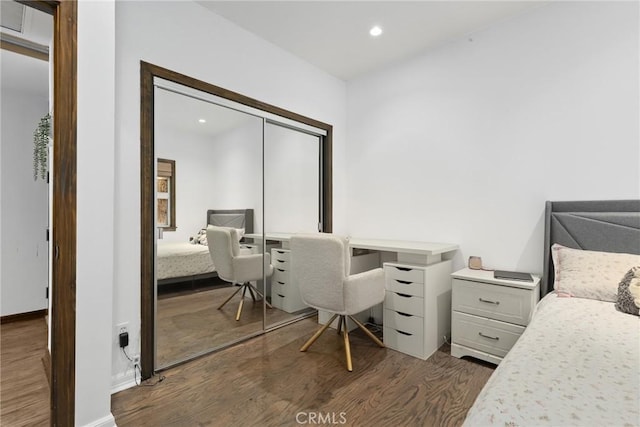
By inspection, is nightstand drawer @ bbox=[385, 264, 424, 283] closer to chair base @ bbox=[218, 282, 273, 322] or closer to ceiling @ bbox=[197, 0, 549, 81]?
chair base @ bbox=[218, 282, 273, 322]

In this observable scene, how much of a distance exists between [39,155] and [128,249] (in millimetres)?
1322

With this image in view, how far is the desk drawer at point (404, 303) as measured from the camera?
7.61 ft

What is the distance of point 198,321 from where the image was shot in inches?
93.5

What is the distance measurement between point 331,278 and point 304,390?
75cm

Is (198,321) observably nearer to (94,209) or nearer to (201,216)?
(201,216)

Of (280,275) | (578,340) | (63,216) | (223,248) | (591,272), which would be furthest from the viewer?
(280,275)

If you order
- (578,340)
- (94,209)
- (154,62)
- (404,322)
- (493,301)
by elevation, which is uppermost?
(154,62)

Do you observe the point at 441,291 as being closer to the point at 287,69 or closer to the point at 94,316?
the point at 94,316

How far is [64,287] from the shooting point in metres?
1.36

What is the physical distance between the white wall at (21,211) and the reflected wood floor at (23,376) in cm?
33

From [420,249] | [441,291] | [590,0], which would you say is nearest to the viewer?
[590,0]

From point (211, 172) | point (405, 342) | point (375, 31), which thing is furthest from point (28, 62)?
point (405, 342)

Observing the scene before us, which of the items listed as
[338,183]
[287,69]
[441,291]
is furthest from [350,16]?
[441,291]

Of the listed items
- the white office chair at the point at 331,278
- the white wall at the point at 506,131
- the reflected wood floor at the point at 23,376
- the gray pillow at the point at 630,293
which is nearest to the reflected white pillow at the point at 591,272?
the gray pillow at the point at 630,293
